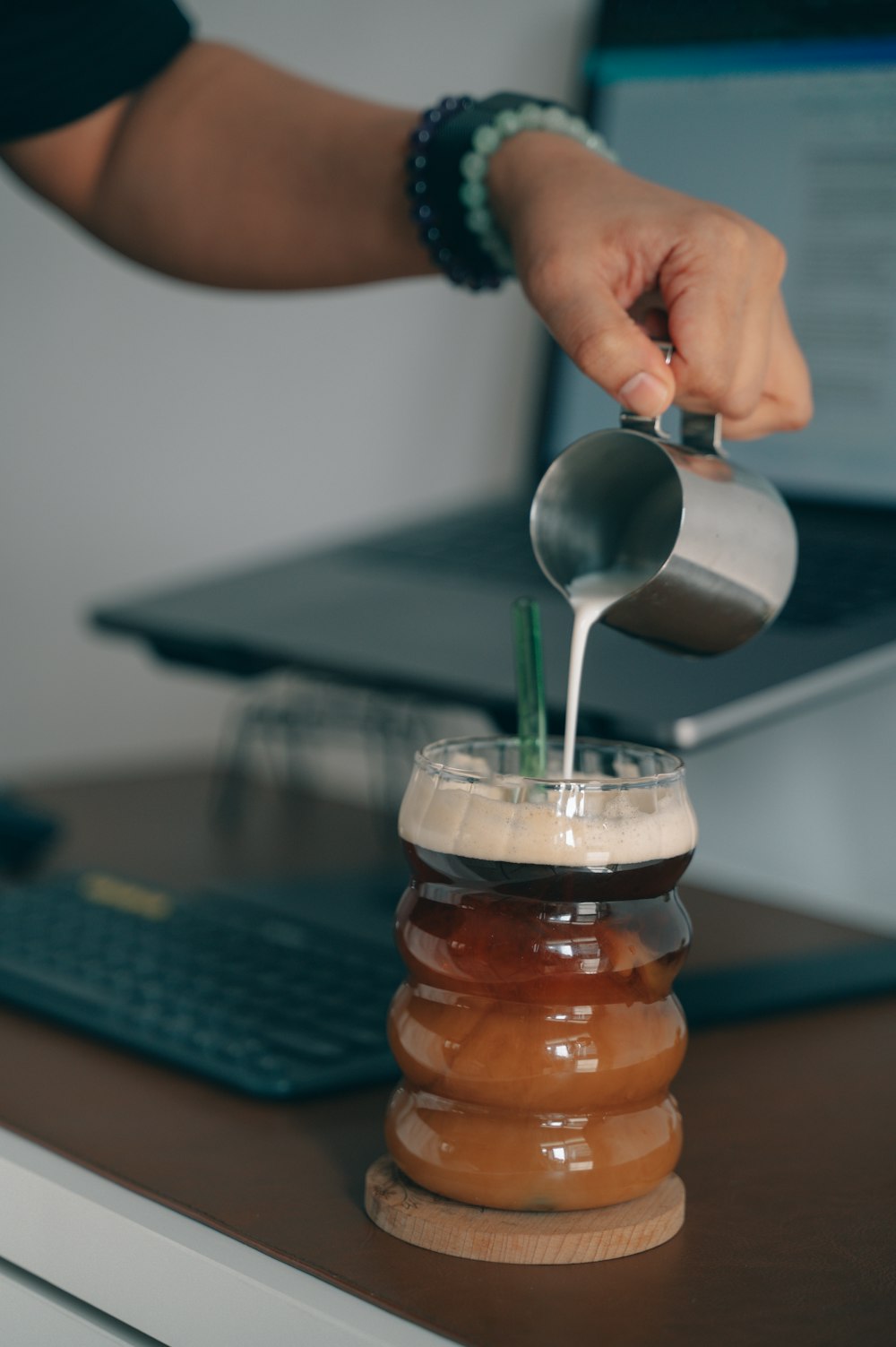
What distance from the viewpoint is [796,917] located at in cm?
109

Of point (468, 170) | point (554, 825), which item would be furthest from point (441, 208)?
point (554, 825)

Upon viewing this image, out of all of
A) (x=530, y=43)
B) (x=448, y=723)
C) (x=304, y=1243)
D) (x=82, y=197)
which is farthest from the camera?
(x=448, y=723)

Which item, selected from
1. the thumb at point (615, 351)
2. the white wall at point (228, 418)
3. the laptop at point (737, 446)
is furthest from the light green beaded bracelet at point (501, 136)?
the white wall at point (228, 418)

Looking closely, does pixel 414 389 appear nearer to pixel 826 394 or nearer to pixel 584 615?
pixel 826 394

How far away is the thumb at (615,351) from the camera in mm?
615

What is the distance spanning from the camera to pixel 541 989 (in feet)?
1.85

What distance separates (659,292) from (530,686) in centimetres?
20

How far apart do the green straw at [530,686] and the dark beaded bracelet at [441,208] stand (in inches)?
12.1

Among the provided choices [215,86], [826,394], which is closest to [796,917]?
[826,394]

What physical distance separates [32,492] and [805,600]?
44.1 inches

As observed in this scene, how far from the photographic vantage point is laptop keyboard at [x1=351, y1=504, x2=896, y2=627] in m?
0.97

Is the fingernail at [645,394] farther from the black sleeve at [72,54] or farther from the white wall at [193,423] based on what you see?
the white wall at [193,423]

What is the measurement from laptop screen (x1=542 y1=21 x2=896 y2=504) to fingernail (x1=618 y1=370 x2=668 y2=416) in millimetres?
474

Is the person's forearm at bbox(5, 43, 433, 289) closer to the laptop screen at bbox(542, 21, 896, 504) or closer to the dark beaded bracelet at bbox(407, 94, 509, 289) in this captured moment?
the dark beaded bracelet at bbox(407, 94, 509, 289)
